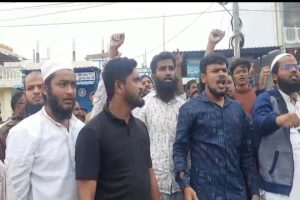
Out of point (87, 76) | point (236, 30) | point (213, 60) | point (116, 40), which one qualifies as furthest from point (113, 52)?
point (87, 76)

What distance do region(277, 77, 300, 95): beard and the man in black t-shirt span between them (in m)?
1.31

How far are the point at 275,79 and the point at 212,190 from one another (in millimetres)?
1148

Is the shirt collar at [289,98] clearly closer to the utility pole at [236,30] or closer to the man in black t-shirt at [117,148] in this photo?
the man in black t-shirt at [117,148]

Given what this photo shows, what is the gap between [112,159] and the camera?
3.09m

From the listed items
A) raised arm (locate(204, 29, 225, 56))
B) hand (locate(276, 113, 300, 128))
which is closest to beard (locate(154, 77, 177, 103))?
raised arm (locate(204, 29, 225, 56))

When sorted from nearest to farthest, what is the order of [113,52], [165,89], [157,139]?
[113,52], [157,139], [165,89]

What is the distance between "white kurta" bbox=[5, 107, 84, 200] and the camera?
121 inches

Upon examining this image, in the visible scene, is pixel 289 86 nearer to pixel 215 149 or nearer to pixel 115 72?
pixel 215 149

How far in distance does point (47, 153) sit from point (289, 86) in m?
2.06

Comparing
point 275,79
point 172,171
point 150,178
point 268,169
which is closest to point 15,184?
point 150,178

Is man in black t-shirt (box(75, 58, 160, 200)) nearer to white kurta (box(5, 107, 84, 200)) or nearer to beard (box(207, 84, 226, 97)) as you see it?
white kurta (box(5, 107, 84, 200))

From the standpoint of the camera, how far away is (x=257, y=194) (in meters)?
3.71

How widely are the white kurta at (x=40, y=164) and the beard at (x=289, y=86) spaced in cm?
187

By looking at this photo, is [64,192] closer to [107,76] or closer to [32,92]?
[107,76]
